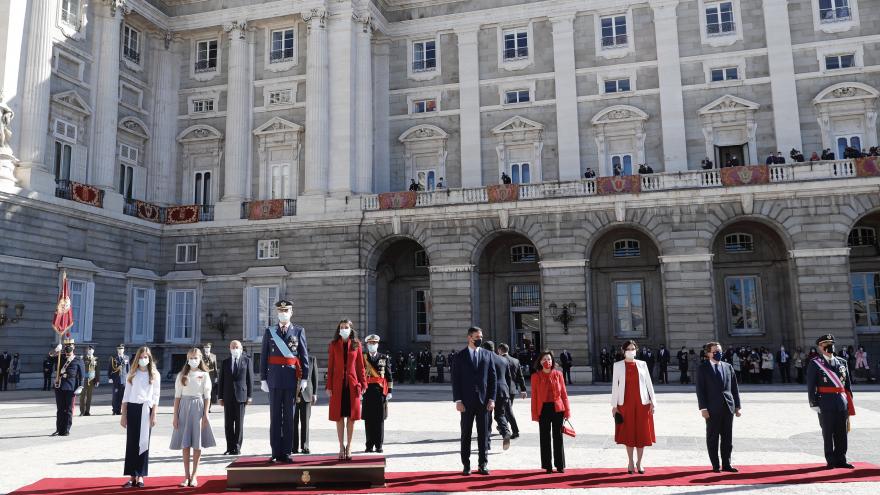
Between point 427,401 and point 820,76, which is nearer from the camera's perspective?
point 427,401

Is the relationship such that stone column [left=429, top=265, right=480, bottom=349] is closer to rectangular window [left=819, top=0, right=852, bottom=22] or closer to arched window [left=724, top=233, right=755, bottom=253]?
arched window [left=724, top=233, right=755, bottom=253]

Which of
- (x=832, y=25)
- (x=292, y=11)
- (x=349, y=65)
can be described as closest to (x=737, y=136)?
(x=832, y=25)

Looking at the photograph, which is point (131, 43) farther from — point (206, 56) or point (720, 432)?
point (720, 432)

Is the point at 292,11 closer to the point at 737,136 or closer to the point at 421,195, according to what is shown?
the point at 421,195

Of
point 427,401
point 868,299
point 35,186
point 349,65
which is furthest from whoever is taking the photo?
point 349,65

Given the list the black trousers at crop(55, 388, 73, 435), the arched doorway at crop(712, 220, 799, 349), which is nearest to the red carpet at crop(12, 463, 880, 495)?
the black trousers at crop(55, 388, 73, 435)

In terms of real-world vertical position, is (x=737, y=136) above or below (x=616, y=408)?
above

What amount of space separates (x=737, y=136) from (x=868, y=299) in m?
9.11

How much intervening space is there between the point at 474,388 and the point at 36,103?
26665 mm

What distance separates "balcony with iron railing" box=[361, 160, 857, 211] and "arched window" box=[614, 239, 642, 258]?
12.1 ft

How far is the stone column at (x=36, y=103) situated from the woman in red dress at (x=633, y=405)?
26.4 meters

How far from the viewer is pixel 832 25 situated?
32.6m

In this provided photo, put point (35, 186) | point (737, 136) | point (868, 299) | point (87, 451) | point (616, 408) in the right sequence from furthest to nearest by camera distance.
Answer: point (737, 136)
point (868, 299)
point (35, 186)
point (87, 451)
point (616, 408)

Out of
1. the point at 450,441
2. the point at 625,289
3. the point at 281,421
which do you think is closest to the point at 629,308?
the point at 625,289
